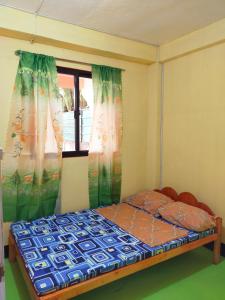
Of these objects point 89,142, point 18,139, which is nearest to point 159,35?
point 89,142

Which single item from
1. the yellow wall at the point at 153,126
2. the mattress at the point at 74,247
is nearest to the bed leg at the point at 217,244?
the mattress at the point at 74,247

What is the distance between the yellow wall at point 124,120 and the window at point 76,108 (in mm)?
165

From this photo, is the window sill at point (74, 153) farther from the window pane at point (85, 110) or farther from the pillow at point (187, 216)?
the pillow at point (187, 216)

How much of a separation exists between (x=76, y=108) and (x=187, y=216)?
186 centimetres

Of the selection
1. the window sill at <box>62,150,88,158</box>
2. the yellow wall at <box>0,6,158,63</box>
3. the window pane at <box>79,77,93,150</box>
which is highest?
the yellow wall at <box>0,6,158,63</box>

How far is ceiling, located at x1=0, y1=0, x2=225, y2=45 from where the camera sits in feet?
7.42

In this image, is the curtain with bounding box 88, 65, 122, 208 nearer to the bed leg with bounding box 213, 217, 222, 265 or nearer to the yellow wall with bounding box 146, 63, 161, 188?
the yellow wall with bounding box 146, 63, 161, 188

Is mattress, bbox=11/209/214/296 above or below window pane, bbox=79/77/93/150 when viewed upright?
below

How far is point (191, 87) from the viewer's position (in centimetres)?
309

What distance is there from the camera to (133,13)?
245 centimetres

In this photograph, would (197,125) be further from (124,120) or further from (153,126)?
(124,120)

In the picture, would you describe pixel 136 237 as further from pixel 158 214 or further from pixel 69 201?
pixel 69 201

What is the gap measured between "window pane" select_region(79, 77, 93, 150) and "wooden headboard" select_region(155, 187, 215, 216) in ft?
4.17

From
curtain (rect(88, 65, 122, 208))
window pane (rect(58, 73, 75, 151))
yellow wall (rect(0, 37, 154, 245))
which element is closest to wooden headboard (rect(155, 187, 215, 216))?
yellow wall (rect(0, 37, 154, 245))
